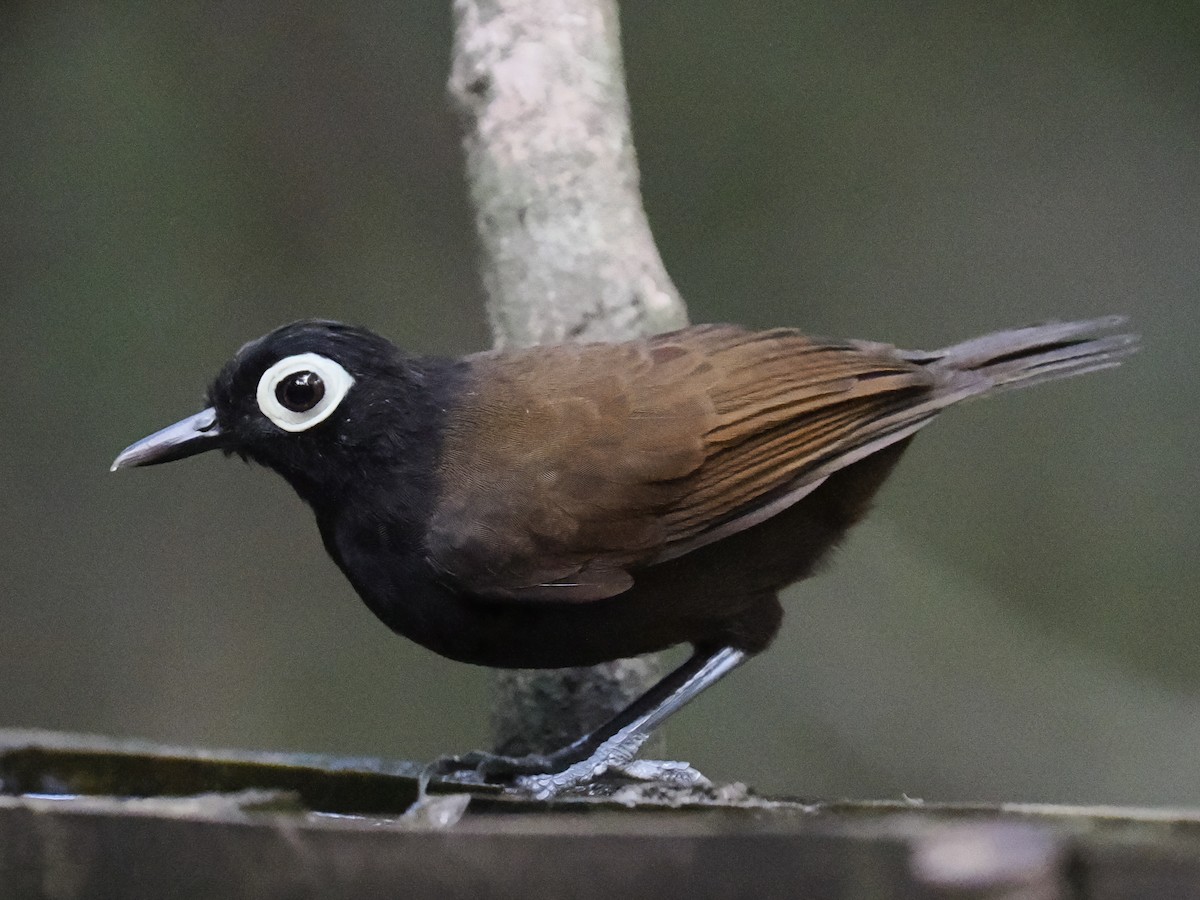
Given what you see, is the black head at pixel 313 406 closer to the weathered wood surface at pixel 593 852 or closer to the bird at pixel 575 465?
the bird at pixel 575 465

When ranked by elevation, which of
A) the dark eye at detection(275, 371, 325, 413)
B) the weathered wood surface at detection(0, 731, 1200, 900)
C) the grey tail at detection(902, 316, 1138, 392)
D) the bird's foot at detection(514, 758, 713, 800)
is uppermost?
the dark eye at detection(275, 371, 325, 413)

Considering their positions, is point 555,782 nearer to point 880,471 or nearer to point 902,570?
point 880,471

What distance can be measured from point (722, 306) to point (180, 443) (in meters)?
2.34

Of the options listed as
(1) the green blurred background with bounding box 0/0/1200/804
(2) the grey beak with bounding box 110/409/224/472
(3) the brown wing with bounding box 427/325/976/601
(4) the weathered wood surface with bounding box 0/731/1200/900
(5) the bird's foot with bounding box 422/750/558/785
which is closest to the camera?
(4) the weathered wood surface with bounding box 0/731/1200/900

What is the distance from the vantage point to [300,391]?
6.07 feet

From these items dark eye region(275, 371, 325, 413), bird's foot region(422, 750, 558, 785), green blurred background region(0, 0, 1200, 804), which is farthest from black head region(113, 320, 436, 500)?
green blurred background region(0, 0, 1200, 804)

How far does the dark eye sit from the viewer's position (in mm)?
1847

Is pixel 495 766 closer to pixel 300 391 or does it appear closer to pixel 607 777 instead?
pixel 607 777

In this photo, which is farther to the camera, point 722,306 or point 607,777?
point 722,306

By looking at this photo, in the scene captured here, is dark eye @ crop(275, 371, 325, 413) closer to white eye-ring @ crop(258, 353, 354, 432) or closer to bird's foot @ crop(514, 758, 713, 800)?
white eye-ring @ crop(258, 353, 354, 432)

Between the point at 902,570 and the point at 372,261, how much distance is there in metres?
2.04

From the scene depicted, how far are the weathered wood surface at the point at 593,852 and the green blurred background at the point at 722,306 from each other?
255 cm

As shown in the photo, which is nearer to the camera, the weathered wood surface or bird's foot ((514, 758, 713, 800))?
the weathered wood surface

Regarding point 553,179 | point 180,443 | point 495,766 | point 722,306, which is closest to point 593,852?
point 495,766
